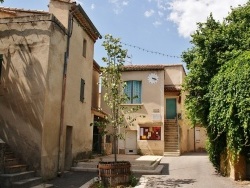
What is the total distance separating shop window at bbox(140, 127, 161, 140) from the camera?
78.9 ft

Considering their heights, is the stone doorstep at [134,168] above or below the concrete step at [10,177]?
below

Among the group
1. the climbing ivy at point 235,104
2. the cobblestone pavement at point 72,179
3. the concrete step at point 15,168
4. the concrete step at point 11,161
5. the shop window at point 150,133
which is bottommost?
the cobblestone pavement at point 72,179

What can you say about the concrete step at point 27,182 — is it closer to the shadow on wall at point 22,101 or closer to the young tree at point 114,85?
the shadow on wall at point 22,101

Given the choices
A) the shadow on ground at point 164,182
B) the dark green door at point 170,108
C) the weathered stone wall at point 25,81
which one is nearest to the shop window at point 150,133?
the dark green door at point 170,108

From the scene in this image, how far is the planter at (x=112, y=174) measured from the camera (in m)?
10.3

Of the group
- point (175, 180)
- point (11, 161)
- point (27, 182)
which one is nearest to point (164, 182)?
point (175, 180)

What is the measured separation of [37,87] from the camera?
1186 cm

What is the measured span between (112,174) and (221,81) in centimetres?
556

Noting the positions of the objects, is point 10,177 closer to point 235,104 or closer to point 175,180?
point 175,180

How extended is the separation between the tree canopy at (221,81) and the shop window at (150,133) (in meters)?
10.0

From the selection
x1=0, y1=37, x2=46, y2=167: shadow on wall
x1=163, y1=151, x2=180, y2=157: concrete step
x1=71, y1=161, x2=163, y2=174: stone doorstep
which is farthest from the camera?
x1=163, y1=151, x2=180, y2=157: concrete step

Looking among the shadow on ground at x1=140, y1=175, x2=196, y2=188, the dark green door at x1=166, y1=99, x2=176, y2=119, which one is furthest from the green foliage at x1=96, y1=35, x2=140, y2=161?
the dark green door at x1=166, y1=99, x2=176, y2=119

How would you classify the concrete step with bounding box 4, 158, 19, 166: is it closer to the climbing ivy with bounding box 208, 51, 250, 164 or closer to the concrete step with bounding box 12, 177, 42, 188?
the concrete step with bounding box 12, 177, 42, 188

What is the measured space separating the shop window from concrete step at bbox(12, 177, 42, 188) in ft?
46.1
